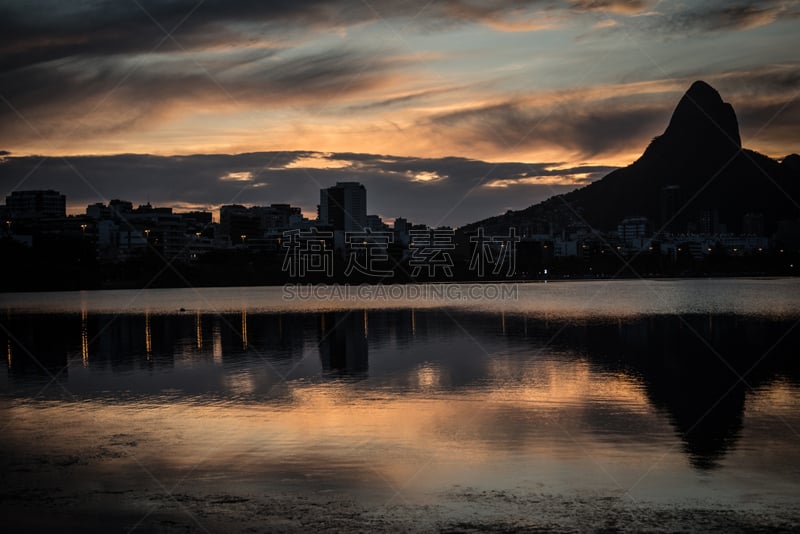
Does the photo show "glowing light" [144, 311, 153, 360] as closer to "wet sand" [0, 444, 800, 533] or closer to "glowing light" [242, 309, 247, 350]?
"glowing light" [242, 309, 247, 350]

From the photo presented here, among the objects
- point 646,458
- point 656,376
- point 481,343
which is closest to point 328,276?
point 481,343

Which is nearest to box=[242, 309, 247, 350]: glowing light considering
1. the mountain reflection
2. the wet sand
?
the mountain reflection

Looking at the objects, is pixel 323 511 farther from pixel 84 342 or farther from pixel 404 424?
pixel 84 342

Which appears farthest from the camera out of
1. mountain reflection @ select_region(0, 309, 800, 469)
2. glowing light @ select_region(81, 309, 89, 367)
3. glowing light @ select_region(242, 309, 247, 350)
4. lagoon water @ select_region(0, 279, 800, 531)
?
glowing light @ select_region(242, 309, 247, 350)

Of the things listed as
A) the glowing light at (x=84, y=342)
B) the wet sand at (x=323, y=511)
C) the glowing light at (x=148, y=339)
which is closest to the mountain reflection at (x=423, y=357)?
the glowing light at (x=148, y=339)

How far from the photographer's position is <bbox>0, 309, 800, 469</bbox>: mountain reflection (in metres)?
23.7

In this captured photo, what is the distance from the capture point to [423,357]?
107ft

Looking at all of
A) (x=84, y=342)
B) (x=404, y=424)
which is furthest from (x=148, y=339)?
(x=404, y=424)

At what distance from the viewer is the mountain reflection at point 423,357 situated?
934 inches

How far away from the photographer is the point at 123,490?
13703 millimetres

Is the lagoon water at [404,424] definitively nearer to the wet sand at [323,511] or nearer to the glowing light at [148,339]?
the wet sand at [323,511]

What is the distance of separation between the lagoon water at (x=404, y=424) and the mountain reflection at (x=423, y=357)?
16 centimetres

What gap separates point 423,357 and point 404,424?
540 inches

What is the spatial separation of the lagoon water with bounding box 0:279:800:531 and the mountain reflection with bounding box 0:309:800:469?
0.16 metres
